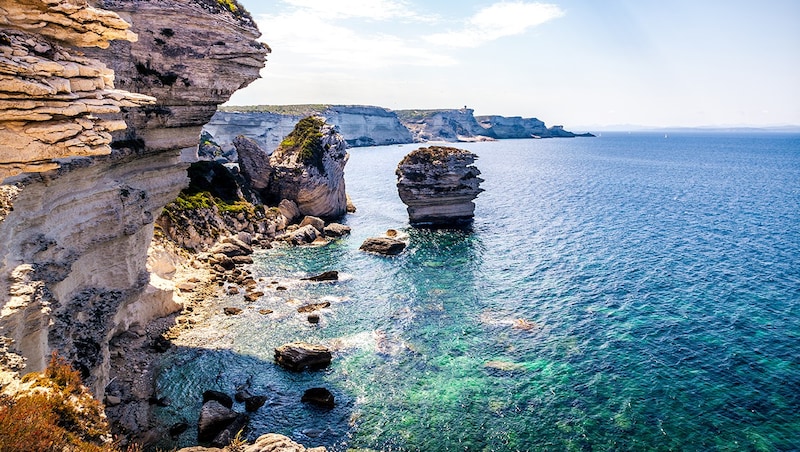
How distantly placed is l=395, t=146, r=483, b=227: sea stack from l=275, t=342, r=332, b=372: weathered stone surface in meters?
38.1

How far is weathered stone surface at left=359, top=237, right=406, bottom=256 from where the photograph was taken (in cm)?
5369

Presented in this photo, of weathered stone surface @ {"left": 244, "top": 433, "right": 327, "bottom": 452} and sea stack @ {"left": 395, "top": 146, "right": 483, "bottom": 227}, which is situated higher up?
sea stack @ {"left": 395, "top": 146, "right": 483, "bottom": 227}

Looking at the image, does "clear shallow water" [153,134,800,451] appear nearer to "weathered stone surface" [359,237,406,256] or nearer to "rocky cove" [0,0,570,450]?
"weathered stone surface" [359,237,406,256]

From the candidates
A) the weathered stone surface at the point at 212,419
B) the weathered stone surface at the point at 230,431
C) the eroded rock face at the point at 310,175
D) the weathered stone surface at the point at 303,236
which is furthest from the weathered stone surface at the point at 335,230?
the weathered stone surface at the point at 230,431

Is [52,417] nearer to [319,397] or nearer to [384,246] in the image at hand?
[319,397]

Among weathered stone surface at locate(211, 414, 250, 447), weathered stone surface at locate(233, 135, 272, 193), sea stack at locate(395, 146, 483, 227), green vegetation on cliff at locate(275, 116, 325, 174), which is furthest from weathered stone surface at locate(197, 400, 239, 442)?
green vegetation on cliff at locate(275, 116, 325, 174)

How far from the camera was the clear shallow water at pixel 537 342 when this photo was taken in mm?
23484

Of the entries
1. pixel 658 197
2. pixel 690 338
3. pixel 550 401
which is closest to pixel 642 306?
pixel 690 338

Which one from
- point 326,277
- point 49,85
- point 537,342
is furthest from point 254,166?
point 49,85

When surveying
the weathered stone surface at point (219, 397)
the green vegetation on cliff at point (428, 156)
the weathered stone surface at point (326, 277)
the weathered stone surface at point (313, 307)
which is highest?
the green vegetation on cliff at point (428, 156)

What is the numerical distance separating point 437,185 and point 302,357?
132ft

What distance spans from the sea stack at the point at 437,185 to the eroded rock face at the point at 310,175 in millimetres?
12919

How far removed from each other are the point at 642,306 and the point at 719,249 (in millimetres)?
20934

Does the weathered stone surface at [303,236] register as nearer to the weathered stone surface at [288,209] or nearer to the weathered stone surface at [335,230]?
the weathered stone surface at [335,230]
